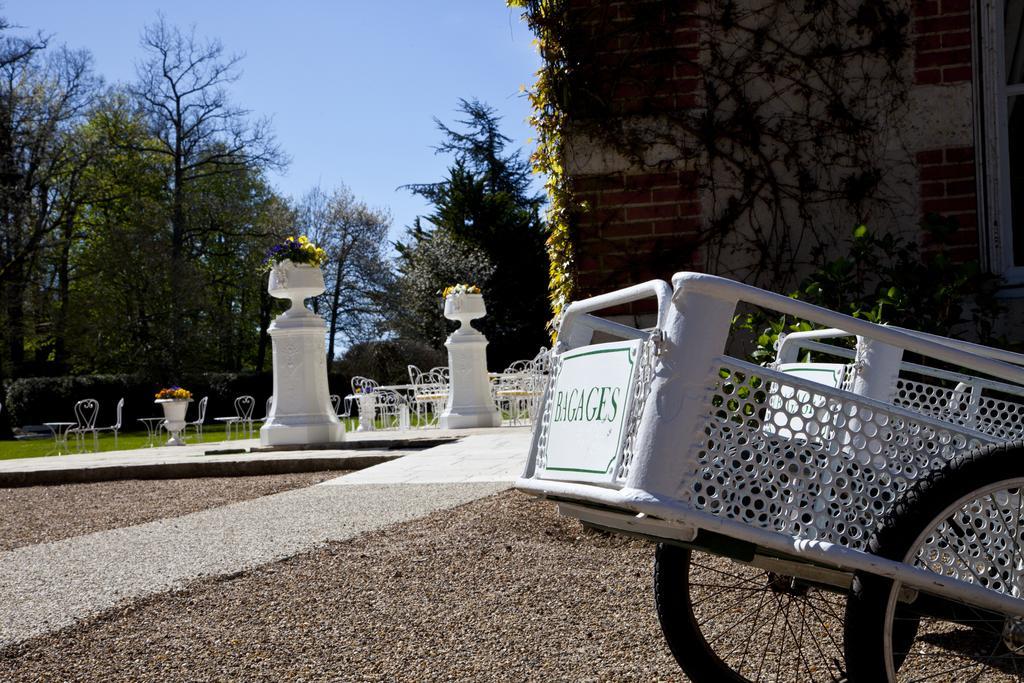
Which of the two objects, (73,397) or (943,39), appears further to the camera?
(73,397)

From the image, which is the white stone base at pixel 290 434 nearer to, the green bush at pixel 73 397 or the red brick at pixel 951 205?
the red brick at pixel 951 205

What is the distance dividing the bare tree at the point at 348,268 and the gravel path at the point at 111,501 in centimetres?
2661

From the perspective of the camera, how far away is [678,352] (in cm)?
200

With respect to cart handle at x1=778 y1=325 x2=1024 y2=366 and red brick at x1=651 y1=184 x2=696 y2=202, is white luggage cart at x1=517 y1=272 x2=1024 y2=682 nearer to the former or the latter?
cart handle at x1=778 y1=325 x2=1024 y2=366

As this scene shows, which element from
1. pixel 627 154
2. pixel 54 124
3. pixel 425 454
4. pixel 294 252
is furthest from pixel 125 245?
pixel 627 154

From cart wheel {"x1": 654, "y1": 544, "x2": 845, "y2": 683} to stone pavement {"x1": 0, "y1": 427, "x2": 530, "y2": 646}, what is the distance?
2.09 meters

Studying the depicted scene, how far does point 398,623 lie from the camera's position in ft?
11.7

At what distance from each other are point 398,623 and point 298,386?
8328 mm

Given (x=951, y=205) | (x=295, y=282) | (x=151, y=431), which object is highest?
(x=295, y=282)

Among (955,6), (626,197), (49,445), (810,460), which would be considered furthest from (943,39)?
(49,445)

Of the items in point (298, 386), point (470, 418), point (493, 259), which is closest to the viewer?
point (298, 386)

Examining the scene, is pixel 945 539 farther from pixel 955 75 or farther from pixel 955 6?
pixel 955 6

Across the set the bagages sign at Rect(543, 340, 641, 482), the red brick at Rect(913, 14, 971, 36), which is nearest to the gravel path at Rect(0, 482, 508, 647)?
the bagages sign at Rect(543, 340, 641, 482)

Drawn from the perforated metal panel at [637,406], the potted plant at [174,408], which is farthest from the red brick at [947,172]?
the potted plant at [174,408]
